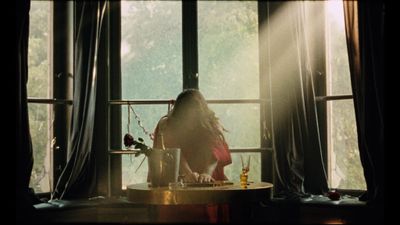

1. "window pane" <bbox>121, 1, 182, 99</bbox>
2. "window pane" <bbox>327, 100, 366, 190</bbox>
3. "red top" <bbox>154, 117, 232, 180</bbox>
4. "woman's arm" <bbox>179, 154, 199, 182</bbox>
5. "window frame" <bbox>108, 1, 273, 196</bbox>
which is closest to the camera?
"woman's arm" <bbox>179, 154, 199, 182</bbox>

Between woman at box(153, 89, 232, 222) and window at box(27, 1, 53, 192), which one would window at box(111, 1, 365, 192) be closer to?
window at box(27, 1, 53, 192)

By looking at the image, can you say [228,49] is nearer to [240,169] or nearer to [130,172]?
[240,169]

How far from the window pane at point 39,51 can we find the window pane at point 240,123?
1.39 m

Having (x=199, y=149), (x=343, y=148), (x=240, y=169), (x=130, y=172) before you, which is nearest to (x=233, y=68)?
(x=240, y=169)

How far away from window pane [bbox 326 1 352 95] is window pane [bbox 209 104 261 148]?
0.65 m

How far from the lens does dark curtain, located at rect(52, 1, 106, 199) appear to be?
4.66 meters

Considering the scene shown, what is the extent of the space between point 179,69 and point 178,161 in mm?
1962

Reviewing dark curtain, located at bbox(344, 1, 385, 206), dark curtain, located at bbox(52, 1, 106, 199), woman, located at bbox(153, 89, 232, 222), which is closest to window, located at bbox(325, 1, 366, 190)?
dark curtain, located at bbox(344, 1, 385, 206)

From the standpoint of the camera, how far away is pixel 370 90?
13.7ft

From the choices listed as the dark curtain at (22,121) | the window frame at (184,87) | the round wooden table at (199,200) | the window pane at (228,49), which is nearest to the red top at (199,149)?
the round wooden table at (199,200)

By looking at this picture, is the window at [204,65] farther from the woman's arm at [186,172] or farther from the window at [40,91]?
the woman's arm at [186,172]

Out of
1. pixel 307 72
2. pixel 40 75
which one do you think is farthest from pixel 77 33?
pixel 307 72

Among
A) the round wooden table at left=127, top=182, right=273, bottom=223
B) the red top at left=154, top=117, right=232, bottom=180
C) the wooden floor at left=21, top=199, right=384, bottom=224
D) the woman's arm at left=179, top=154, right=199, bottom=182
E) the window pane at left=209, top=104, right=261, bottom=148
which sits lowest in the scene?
the wooden floor at left=21, top=199, right=384, bottom=224

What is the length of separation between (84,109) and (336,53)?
2.07m
